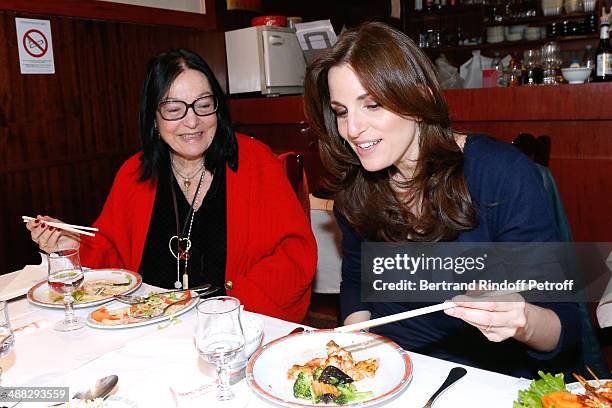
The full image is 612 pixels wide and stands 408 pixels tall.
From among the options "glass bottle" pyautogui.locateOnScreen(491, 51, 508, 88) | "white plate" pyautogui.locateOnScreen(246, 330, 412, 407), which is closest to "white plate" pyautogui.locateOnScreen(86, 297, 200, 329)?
"white plate" pyautogui.locateOnScreen(246, 330, 412, 407)

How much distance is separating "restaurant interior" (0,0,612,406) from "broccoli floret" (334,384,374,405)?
86 centimetres

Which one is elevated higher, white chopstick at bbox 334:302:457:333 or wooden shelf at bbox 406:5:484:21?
wooden shelf at bbox 406:5:484:21

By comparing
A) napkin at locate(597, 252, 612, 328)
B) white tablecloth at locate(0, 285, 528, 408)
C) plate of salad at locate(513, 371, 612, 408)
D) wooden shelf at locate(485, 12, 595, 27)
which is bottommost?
napkin at locate(597, 252, 612, 328)

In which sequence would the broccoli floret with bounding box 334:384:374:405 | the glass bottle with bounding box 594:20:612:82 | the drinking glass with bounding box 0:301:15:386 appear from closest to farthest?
the broccoli floret with bounding box 334:384:374:405 < the drinking glass with bounding box 0:301:15:386 < the glass bottle with bounding box 594:20:612:82

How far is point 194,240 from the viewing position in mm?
2117

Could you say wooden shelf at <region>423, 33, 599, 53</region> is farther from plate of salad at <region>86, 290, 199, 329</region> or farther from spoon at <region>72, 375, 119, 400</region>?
spoon at <region>72, 375, 119, 400</region>

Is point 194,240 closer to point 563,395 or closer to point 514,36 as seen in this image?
point 563,395

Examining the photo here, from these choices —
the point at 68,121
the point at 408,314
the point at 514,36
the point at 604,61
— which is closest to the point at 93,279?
the point at 408,314

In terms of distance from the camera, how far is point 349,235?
1.74 meters

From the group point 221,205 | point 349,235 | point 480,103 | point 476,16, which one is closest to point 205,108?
point 221,205

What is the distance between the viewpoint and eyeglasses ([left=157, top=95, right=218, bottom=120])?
2049 millimetres

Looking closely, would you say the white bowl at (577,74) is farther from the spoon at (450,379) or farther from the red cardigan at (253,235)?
the spoon at (450,379)

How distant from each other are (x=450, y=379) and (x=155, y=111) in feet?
5.01

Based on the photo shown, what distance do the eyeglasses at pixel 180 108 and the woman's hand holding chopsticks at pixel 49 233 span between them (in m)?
0.54
